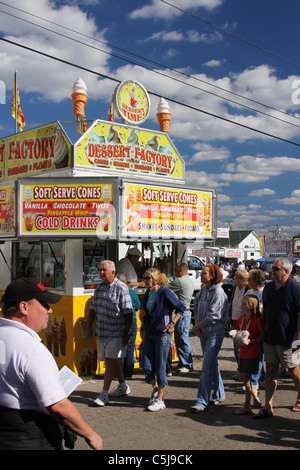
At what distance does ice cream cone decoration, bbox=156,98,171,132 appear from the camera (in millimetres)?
10305

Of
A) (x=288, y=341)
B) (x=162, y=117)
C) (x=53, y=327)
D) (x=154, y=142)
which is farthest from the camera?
(x=162, y=117)

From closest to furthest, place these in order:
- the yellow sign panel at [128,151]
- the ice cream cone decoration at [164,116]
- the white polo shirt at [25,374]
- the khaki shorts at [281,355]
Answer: the white polo shirt at [25,374] < the khaki shorts at [281,355] < the yellow sign panel at [128,151] < the ice cream cone decoration at [164,116]

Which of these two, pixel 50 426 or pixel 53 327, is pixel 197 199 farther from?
pixel 50 426

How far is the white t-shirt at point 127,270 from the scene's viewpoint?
25.7 feet

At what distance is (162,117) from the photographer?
406 inches

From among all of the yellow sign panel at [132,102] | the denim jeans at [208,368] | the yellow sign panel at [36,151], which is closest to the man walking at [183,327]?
the denim jeans at [208,368]

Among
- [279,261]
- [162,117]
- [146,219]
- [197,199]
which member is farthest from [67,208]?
[162,117]

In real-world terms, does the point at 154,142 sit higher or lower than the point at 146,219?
higher

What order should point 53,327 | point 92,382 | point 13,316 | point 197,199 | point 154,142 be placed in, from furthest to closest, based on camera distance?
point 154,142 → point 197,199 → point 53,327 → point 92,382 → point 13,316

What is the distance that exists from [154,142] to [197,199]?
1.57 m

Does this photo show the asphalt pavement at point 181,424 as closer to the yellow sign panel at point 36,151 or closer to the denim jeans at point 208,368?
the denim jeans at point 208,368

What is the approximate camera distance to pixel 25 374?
222cm

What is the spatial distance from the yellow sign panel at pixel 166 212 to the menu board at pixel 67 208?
36cm

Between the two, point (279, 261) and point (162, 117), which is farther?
point (162, 117)
